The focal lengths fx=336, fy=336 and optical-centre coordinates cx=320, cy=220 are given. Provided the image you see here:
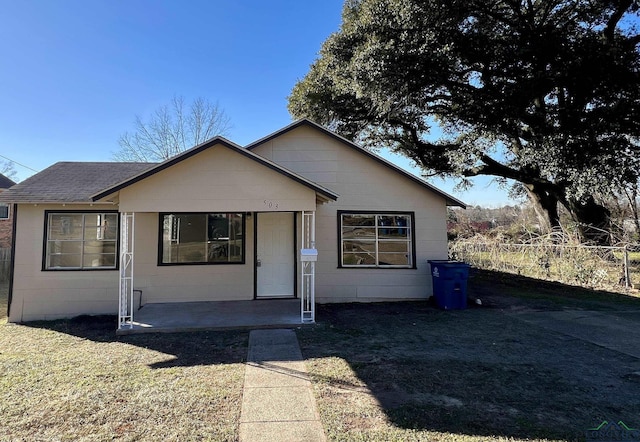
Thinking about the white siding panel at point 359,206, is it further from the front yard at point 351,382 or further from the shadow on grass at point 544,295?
the front yard at point 351,382

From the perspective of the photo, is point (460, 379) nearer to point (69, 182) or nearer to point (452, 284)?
point (452, 284)

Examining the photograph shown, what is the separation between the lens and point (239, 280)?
9016 millimetres

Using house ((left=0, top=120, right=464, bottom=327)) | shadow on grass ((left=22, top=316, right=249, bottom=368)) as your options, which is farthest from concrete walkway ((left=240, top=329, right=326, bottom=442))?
house ((left=0, top=120, right=464, bottom=327))

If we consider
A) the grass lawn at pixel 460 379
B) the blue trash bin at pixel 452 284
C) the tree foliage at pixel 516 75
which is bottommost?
the grass lawn at pixel 460 379

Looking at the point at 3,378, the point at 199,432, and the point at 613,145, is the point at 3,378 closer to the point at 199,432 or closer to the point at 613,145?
the point at 199,432

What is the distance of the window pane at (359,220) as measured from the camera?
9.57m

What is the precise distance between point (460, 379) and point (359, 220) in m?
5.58

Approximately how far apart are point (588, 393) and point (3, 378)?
301 inches

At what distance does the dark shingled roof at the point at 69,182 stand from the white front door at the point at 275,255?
3409 millimetres

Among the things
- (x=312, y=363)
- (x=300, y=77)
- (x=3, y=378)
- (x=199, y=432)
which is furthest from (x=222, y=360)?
(x=300, y=77)

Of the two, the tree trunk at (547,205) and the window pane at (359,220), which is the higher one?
the tree trunk at (547,205)

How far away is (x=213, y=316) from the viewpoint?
7.49 metres

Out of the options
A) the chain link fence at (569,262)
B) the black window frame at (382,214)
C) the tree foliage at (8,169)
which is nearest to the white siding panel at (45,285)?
the black window frame at (382,214)

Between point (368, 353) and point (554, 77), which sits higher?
point (554, 77)
